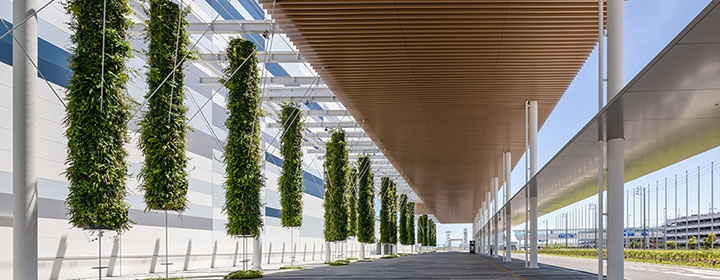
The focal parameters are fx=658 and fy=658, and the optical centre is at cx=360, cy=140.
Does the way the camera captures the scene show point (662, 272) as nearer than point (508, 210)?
Yes

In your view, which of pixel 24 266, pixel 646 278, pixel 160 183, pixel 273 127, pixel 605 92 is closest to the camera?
pixel 24 266

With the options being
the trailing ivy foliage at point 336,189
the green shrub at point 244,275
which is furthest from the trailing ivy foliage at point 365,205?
the green shrub at point 244,275

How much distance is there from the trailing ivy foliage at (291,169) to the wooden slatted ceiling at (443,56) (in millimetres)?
2511

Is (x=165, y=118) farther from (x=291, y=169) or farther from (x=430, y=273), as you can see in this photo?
(x=291, y=169)

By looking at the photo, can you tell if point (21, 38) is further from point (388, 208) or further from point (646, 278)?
point (388, 208)

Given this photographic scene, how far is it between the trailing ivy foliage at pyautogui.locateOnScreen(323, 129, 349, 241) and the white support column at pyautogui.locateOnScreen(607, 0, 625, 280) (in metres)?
18.2

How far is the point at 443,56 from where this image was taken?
16.7 m

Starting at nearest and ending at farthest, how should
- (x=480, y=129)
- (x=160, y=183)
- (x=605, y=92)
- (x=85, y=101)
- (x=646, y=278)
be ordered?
(x=85, y=101) < (x=605, y=92) < (x=160, y=183) < (x=646, y=278) < (x=480, y=129)

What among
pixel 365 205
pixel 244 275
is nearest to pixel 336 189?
pixel 365 205

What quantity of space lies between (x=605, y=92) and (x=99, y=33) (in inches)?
359

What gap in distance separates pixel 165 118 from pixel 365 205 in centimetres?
2352

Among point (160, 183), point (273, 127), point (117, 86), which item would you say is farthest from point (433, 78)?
point (273, 127)

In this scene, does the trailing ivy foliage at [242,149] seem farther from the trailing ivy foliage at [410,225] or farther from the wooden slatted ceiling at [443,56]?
the trailing ivy foliage at [410,225]

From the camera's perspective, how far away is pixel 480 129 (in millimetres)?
27578
